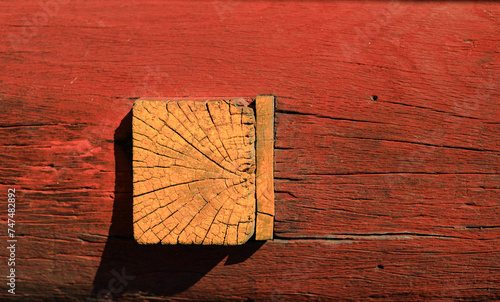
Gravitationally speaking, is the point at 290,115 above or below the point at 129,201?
above

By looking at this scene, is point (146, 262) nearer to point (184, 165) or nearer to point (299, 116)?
point (184, 165)

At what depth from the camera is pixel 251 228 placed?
1.51 metres

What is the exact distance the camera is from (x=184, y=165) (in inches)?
57.2

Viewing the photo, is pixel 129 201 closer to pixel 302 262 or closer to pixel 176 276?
pixel 176 276

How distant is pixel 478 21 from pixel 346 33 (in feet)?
2.08

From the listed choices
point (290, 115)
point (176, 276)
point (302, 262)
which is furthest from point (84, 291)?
point (290, 115)

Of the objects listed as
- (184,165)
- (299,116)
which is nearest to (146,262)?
(184,165)

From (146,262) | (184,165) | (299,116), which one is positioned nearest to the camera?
(184,165)

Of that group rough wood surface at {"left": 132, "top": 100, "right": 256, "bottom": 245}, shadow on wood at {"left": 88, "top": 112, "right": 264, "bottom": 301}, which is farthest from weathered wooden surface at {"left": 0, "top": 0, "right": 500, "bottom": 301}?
rough wood surface at {"left": 132, "top": 100, "right": 256, "bottom": 245}

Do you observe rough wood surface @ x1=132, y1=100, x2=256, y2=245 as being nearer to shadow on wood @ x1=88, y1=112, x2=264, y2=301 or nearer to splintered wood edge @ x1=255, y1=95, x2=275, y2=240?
splintered wood edge @ x1=255, y1=95, x2=275, y2=240

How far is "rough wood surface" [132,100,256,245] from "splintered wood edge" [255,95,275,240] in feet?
0.32

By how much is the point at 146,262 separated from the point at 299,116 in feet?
3.56

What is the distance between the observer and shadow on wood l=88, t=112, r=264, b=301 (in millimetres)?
1672

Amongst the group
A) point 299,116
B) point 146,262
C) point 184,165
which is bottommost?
point 146,262
